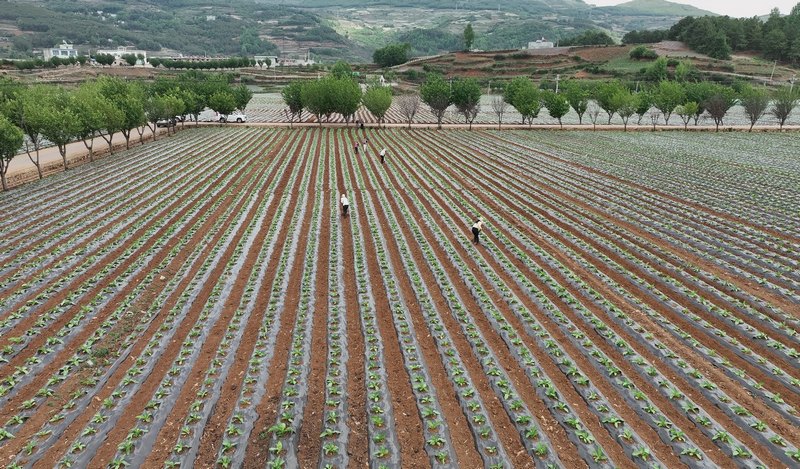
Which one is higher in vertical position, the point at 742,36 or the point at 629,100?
the point at 742,36

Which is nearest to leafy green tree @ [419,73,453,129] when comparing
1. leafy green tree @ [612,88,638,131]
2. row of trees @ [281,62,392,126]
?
row of trees @ [281,62,392,126]

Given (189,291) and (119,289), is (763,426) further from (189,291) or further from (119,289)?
(119,289)

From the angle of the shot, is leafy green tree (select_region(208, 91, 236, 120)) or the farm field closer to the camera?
the farm field

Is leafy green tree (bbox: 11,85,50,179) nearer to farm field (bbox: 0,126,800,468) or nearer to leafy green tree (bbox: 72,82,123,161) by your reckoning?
leafy green tree (bbox: 72,82,123,161)

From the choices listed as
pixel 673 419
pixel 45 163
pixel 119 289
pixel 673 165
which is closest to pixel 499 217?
pixel 673 419

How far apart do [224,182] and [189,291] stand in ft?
62.4

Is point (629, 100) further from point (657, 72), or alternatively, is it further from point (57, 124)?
point (57, 124)

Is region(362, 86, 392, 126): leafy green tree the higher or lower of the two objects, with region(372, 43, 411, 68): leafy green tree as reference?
lower

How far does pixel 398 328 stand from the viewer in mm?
15148

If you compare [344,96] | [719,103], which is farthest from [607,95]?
[344,96]

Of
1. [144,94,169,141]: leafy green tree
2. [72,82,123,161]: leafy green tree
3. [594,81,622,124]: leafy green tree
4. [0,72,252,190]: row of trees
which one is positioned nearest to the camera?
[0,72,252,190]: row of trees

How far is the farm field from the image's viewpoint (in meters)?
10.4

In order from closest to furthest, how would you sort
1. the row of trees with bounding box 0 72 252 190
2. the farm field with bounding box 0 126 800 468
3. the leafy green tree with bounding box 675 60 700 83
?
the farm field with bounding box 0 126 800 468
the row of trees with bounding box 0 72 252 190
the leafy green tree with bounding box 675 60 700 83

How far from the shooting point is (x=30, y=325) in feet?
49.7
